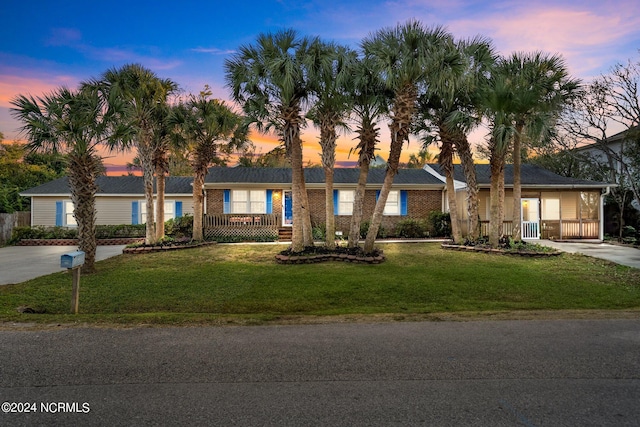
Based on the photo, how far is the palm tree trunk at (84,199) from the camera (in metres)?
10.0

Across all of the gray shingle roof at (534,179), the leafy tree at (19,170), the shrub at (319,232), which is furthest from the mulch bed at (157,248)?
the leafy tree at (19,170)

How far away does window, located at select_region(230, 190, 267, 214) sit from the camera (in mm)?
20266

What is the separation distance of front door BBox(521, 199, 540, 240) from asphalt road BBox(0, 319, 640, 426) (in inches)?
558

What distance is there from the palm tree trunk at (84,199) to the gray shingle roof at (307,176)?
9.56 m

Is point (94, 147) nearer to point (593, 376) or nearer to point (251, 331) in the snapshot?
point (251, 331)

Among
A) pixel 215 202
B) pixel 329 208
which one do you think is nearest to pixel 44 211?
pixel 215 202

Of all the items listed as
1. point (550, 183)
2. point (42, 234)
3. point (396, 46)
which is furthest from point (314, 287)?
point (42, 234)

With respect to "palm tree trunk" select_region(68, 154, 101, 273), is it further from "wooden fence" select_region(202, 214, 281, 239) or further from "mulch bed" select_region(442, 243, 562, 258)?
"mulch bed" select_region(442, 243, 562, 258)

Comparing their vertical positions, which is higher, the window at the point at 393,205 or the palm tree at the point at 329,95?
the palm tree at the point at 329,95

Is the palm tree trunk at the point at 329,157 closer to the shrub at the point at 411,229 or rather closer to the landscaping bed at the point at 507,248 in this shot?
the landscaping bed at the point at 507,248

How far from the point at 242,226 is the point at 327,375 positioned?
647 inches

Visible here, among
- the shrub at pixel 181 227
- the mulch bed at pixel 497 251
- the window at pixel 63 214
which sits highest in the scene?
the window at pixel 63 214

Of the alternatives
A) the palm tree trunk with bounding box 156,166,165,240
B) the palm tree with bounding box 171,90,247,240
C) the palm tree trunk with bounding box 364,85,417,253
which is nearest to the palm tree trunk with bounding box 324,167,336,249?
the palm tree trunk with bounding box 364,85,417,253

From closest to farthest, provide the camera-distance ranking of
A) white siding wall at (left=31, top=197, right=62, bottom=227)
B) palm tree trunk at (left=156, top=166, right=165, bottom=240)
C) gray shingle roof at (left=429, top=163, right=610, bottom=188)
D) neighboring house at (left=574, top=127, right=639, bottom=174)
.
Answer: palm tree trunk at (left=156, top=166, right=165, bottom=240) < gray shingle roof at (left=429, top=163, right=610, bottom=188) < neighboring house at (left=574, top=127, right=639, bottom=174) < white siding wall at (left=31, top=197, right=62, bottom=227)
